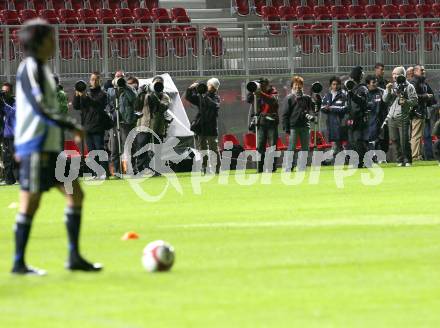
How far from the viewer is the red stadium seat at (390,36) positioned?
3547 cm

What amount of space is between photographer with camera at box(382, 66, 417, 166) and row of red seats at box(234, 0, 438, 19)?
795cm

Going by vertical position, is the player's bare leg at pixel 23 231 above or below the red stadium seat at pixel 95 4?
below

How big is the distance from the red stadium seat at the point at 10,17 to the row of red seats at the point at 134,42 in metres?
2.51

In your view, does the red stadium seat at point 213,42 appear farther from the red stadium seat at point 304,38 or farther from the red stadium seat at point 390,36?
the red stadium seat at point 390,36

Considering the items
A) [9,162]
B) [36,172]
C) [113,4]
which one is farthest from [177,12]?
[36,172]

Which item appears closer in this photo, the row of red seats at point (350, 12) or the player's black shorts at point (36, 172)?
the player's black shorts at point (36, 172)

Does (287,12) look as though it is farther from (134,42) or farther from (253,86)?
(253,86)

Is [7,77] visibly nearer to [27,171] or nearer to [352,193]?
[352,193]

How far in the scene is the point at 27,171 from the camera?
11.8 meters

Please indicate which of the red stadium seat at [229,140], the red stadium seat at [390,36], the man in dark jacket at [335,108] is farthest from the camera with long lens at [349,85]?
the red stadium seat at [390,36]

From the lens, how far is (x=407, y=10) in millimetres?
40844

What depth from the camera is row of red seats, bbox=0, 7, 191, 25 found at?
1378 inches

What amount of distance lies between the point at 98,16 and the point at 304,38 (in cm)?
558

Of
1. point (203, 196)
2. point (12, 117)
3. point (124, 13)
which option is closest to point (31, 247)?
point (203, 196)
